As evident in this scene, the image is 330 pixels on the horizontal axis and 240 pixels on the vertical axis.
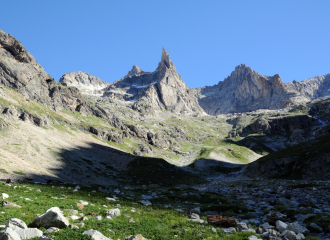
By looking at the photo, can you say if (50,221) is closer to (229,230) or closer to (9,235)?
(9,235)

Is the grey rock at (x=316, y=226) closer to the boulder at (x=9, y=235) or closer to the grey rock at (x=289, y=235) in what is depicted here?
the grey rock at (x=289, y=235)

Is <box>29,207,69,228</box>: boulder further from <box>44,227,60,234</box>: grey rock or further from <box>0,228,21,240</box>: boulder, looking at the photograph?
<box>0,228,21,240</box>: boulder

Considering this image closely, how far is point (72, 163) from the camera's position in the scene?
72062 mm

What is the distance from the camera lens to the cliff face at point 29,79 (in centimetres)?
14412

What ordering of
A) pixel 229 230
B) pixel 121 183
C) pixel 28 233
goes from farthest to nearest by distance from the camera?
pixel 121 183
pixel 229 230
pixel 28 233

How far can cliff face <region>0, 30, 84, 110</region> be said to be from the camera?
144m

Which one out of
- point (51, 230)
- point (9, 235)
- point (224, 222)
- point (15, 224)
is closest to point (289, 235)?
point (224, 222)

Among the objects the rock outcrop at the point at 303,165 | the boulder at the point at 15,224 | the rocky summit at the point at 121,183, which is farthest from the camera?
the rock outcrop at the point at 303,165

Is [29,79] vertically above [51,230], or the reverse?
[29,79]

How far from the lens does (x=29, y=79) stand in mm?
153625

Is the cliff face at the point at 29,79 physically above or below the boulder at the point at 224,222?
above

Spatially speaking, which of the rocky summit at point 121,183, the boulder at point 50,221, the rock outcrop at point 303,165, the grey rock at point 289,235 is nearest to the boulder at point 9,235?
the rocky summit at point 121,183

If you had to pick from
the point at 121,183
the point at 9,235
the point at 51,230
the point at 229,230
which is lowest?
the point at 121,183

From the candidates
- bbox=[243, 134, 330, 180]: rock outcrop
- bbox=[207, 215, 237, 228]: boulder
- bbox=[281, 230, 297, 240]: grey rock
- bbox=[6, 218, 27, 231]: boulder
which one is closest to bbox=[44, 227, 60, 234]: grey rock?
bbox=[6, 218, 27, 231]: boulder
